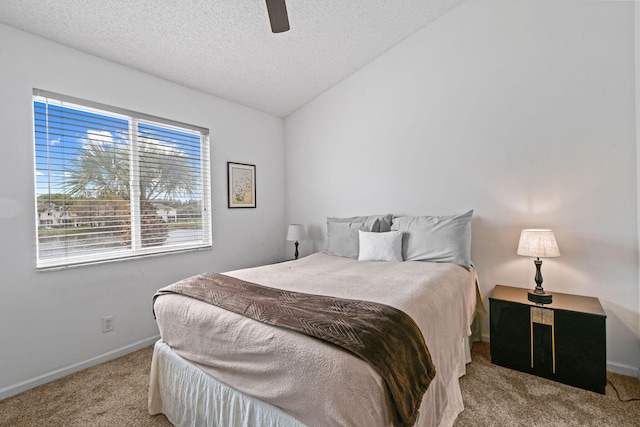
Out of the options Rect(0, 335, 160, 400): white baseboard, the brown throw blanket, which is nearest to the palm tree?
Rect(0, 335, 160, 400): white baseboard

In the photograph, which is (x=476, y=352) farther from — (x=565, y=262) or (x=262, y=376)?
(x=262, y=376)

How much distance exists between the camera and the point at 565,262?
7.52 ft

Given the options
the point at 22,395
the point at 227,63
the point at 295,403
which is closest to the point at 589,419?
the point at 295,403

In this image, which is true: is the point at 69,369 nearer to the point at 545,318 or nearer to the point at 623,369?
the point at 545,318

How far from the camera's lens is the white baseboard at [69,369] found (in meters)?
1.93

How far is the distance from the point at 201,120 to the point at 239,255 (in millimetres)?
1561

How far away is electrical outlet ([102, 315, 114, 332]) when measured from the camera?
2359mm

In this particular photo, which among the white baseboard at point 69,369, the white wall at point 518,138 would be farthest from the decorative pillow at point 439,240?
the white baseboard at point 69,369

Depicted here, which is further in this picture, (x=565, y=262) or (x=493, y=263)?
(x=493, y=263)

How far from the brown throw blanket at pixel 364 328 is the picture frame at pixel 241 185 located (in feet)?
6.27

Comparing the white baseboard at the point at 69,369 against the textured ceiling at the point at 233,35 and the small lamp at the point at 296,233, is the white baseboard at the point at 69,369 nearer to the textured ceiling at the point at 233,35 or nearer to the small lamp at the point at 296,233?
the small lamp at the point at 296,233

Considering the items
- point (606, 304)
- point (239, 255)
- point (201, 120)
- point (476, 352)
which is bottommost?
point (476, 352)

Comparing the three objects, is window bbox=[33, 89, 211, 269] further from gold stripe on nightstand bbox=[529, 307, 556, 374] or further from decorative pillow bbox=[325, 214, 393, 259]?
gold stripe on nightstand bbox=[529, 307, 556, 374]

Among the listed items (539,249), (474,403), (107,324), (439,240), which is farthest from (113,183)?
(539,249)
